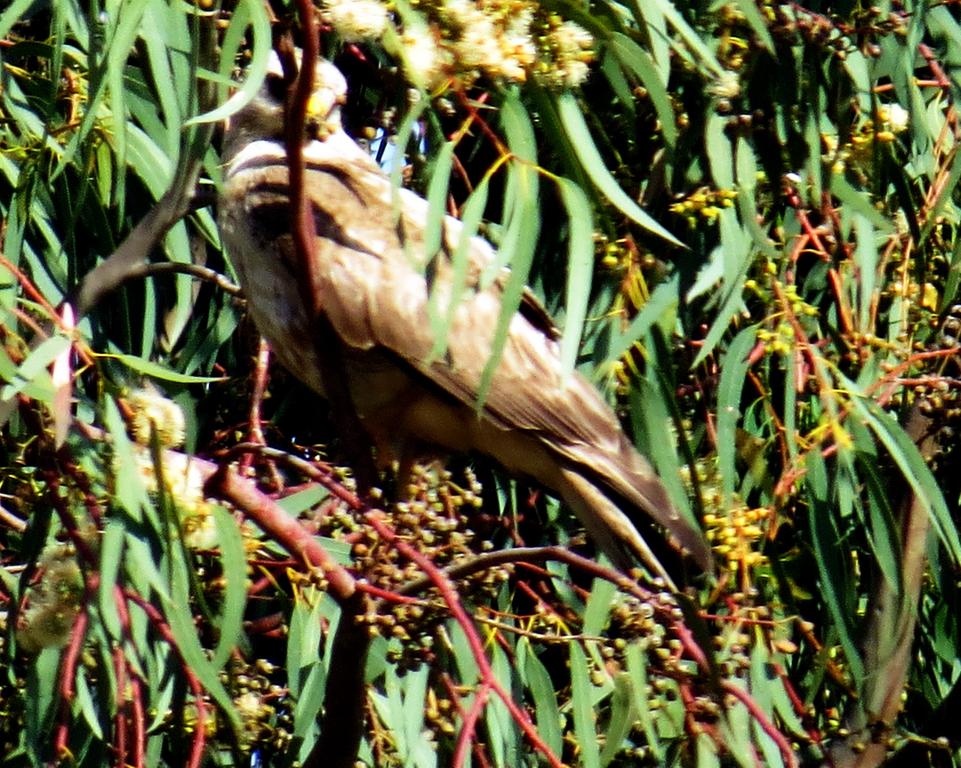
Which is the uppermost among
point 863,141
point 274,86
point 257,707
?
point 274,86

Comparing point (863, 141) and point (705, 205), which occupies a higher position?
point (863, 141)

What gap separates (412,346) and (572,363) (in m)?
0.94

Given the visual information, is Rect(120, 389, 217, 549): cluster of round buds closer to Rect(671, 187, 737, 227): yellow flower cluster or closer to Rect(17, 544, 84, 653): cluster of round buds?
Rect(17, 544, 84, 653): cluster of round buds

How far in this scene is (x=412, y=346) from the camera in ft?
8.91

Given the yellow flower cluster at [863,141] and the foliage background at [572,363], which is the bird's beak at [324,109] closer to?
the foliage background at [572,363]

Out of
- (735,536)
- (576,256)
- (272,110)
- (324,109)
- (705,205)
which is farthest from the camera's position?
(272,110)

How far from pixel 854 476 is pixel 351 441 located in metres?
0.76

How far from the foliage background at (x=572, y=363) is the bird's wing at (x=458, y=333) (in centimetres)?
9

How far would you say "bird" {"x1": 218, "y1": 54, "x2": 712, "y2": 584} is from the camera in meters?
2.62

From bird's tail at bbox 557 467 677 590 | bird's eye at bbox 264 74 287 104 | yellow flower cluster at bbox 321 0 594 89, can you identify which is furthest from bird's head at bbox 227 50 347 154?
yellow flower cluster at bbox 321 0 594 89

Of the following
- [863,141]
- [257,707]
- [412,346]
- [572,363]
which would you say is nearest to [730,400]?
[863,141]

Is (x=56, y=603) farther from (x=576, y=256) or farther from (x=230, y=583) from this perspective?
(x=576, y=256)

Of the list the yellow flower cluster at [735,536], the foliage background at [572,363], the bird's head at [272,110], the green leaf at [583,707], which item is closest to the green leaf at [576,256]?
the foliage background at [572,363]

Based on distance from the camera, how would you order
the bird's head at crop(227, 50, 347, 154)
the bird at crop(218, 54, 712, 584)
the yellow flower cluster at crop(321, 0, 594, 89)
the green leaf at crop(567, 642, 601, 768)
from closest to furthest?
the yellow flower cluster at crop(321, 0, 594, 89)
the green leaf at crop(567, 642, 601, 768)
the bird at crop(218, 54, 712, 584)
the bird's head at crop(227, 50, 347, 154)
